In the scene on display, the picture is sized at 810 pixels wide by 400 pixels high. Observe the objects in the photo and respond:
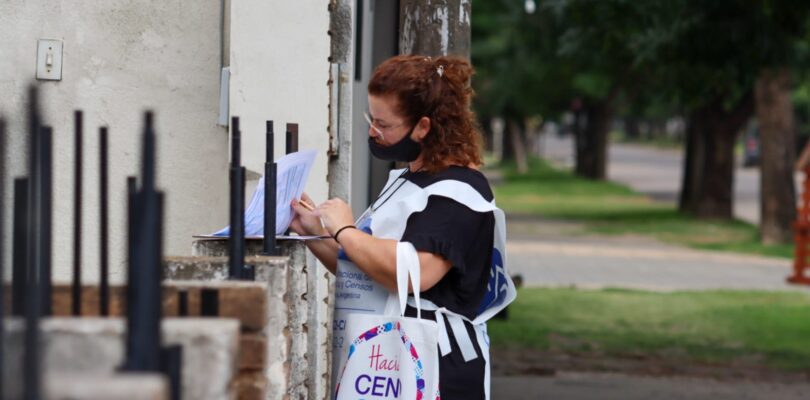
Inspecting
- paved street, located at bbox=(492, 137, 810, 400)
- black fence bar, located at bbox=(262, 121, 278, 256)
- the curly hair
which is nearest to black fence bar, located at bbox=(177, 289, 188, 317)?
black fence bar, located at bbox=(262, 121, 278, 256)

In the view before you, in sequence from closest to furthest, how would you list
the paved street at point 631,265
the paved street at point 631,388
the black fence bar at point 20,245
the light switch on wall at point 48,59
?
the black fence bar at point 20,245 < the light switch on wall at point 48,59 < the paved street at point 631,388 < the paved street at point 631,265

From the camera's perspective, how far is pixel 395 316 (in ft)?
12.4

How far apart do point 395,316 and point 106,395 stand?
191 cm

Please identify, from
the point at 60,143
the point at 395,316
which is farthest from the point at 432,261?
the point at 60,143

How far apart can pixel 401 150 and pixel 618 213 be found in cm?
2792

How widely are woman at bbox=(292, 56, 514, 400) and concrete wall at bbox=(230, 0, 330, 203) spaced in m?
2.10

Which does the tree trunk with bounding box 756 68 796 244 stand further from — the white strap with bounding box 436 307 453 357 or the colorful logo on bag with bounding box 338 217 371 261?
the white strap with bounding box 436 307 453 357

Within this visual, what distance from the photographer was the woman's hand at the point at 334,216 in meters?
3.81

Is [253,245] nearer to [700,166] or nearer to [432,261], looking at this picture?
[432,261]

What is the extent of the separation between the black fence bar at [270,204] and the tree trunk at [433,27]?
2.16 metres

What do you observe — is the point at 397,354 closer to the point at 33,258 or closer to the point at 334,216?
the point at 334,216

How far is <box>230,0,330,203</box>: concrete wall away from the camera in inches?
236

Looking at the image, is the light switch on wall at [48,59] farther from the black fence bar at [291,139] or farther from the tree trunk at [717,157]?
the tree trunk at [717,157]

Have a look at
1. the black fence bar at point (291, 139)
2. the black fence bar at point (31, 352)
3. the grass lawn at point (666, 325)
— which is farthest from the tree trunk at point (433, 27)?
the grass lawn at point (666, 325)
